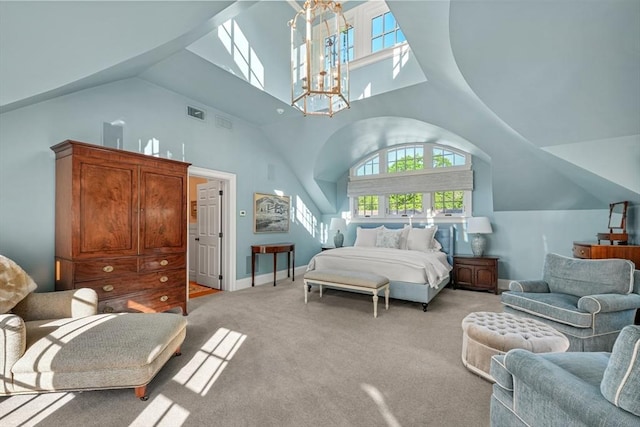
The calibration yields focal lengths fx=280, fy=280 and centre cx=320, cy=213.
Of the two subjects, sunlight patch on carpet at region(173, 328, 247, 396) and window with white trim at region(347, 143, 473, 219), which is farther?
window with white trim at region(347, 143, 473, 219)

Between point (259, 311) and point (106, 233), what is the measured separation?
2.03 metres

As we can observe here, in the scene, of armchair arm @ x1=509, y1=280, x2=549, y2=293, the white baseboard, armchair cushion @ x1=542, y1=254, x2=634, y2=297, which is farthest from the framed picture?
armchair cushion @ x1=542, y1=254, x2=634, y2=297

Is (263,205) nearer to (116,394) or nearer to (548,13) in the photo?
(116,394)

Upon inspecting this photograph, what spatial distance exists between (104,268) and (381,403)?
2932 millimetres

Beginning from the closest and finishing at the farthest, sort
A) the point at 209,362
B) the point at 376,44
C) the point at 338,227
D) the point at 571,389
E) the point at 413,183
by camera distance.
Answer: the point at 571,389, the point at 209,362, the point at 376,44, the point at 413,183, the point at 338,227

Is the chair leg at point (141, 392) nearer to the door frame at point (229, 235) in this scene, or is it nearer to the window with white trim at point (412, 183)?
the door frame at point (229, 235)

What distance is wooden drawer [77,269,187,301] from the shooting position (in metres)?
2.88

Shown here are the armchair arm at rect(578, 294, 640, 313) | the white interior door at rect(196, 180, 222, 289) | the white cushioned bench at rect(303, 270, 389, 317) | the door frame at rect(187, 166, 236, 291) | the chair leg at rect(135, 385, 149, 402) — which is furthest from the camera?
the white interior door at rect(196, 180, 222, 289)

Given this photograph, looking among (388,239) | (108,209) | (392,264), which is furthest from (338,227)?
(108,209)

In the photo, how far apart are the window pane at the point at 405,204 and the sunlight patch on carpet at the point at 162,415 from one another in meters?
5.29

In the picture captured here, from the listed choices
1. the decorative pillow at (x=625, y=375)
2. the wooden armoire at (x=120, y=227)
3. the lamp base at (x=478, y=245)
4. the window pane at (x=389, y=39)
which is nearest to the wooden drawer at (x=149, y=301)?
the wooden armoire at (x=120, y=227)

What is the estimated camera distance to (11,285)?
2230mm

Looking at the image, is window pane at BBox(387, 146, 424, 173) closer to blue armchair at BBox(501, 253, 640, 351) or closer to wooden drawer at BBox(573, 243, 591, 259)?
wooden drawer at BBox(573, 243, 591, 259)

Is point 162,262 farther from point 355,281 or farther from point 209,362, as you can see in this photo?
point 355,281
